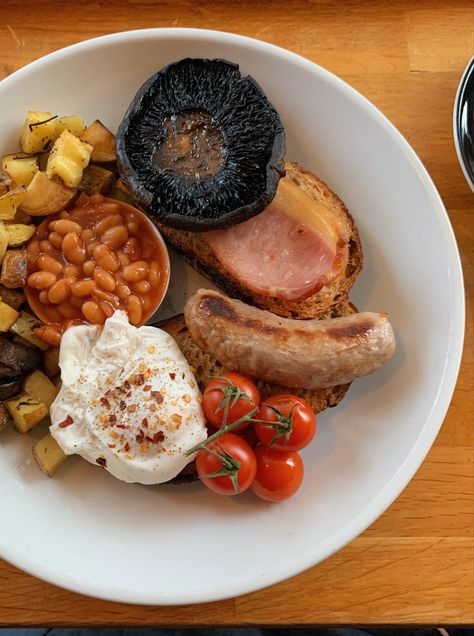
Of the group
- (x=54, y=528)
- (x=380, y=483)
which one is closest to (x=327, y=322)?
(x=380, y=483)

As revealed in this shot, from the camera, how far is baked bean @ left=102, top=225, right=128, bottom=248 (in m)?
2.28

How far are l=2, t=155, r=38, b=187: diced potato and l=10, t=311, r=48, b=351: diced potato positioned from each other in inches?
18.0

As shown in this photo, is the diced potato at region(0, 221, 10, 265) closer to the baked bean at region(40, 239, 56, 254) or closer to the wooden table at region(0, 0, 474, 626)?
the baked bean at region(40, 239, 56, 254)

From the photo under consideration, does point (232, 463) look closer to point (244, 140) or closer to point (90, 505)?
point (90, 505)

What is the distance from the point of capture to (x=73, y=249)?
88.6 inches

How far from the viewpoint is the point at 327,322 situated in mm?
2188

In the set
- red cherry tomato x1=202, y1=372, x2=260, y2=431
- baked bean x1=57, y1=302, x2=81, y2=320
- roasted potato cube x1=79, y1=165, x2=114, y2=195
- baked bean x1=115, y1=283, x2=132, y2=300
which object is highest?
roasted potato cube x1=79, y1=165, x2=114, y2=195

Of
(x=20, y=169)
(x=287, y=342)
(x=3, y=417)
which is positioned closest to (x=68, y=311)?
(x=3, y=417)

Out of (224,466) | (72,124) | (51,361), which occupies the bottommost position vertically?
(224,466)

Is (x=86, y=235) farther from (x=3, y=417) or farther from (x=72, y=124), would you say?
(x=3, y=417)

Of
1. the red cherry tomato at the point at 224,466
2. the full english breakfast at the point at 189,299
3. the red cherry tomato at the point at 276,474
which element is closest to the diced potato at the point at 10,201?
the full english breakfast at the point at 189,299

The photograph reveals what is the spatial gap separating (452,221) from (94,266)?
138cm

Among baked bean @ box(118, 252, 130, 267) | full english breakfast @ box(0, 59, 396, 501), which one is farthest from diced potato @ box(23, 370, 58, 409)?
baked bean @ box(118, 252, 130, 267)

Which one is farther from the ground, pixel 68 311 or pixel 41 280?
pixel 41 280
